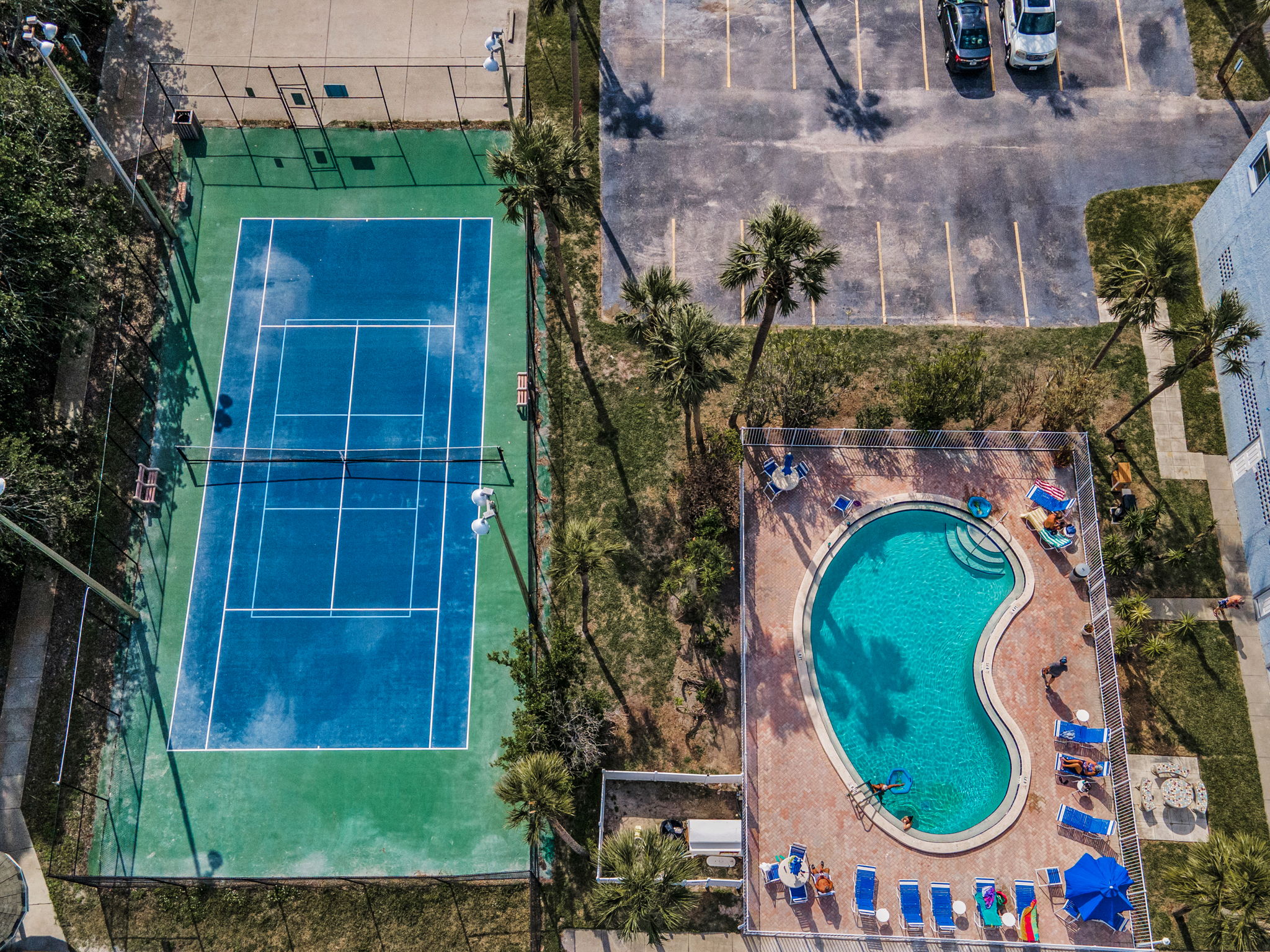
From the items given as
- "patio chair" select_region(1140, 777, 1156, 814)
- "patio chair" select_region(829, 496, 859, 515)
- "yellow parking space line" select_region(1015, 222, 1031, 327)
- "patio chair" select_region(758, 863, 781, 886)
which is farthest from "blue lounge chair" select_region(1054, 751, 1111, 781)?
"yellow parking space line" select_region(1015, 222, 1031, 327)

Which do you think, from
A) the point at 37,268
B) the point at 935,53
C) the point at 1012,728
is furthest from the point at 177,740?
the point at 935,53

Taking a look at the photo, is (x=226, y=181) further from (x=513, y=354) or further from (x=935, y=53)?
(x=935, y=53)

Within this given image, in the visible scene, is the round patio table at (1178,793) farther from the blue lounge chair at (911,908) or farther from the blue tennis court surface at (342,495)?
the blue tennis court surface at (342,495)

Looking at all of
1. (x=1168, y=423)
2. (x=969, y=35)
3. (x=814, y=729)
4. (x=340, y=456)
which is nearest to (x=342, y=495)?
(x=340, y=456)

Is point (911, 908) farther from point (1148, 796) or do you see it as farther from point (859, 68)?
point (859, 68)

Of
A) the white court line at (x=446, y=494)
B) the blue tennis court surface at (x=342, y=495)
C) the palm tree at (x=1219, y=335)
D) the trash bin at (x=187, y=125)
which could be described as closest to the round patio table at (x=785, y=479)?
the blue tennis court surface at (x=342, y=495)

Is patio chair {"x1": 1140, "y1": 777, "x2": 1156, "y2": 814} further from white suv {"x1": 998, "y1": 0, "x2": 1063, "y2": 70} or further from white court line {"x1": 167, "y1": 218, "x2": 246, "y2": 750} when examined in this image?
white court line {"x1": 167, "y1": 218, "x2": 246, "y2": 750}
